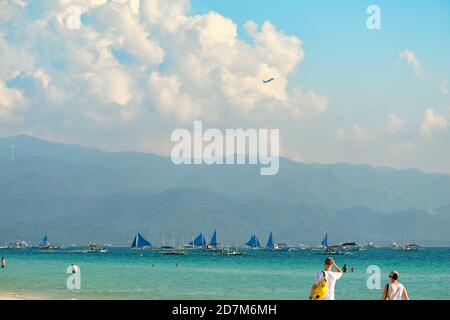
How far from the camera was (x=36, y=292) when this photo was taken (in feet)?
132

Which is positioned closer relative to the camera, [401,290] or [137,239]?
[401,290]

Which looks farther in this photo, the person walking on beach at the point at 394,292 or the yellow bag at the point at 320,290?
the yellow bag at the point at 320,290

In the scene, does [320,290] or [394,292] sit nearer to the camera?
[394,292]

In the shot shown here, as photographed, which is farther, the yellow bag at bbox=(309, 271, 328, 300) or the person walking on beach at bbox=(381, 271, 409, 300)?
the yellow bag at bbox=(309, 271, 328, 300)

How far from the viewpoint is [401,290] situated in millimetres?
13273

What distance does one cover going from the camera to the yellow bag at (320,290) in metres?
13.4

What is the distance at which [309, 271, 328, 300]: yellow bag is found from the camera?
1341 cm

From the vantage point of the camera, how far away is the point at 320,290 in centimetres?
1345
